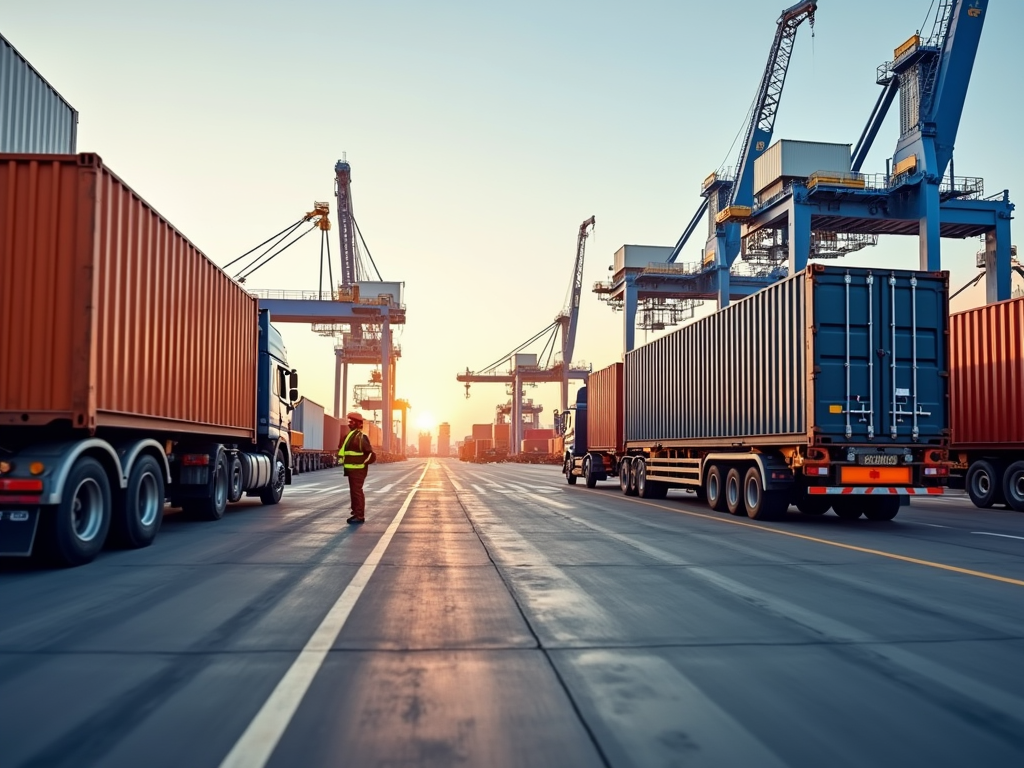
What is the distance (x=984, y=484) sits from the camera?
17.9 meters

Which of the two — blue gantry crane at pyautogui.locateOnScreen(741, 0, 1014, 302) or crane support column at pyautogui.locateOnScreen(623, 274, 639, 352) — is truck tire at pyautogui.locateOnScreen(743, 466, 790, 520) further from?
crane support column at pyautogui.locateOnScreen(623, 274, 639, 352)

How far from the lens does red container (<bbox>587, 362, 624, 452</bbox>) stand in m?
23.3

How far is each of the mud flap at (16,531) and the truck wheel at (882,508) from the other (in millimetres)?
12354

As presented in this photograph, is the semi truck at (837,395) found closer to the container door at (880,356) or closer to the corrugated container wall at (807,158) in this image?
the container door at (880,356)

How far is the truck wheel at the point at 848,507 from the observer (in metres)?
14.6

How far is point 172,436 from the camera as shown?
453 inches

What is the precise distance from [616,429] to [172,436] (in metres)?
14.0

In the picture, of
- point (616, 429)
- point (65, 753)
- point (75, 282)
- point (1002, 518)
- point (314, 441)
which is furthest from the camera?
point (314, 441)

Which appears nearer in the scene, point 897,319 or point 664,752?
point 664,752

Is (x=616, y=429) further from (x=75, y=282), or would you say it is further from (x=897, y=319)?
(x=75, y=282)

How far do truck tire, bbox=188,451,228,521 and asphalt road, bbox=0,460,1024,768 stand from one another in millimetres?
3515

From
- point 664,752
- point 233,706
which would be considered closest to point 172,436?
point 233,706

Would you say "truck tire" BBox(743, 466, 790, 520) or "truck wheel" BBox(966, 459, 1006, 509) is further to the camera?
"truck wheel" BBox(966, 459, 1006, 509)

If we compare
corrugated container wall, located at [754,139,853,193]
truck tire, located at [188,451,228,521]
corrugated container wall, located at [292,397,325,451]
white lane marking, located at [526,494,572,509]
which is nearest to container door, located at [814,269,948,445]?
white lane marking, located at [526,494,572,509]
